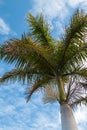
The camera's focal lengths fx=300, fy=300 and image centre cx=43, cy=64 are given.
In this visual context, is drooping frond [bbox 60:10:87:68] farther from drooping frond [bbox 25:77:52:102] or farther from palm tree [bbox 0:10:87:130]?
drooping frond [bbox 25:77:52:102]

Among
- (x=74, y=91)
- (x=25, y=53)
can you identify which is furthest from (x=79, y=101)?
(x=25, y=53)

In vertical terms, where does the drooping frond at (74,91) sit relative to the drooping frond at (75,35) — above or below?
below

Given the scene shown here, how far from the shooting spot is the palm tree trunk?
12.3m

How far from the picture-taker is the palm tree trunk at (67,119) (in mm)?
12323

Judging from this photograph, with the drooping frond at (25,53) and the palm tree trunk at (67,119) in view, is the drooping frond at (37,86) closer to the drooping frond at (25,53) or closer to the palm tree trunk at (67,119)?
the drooping frond at (25,53)

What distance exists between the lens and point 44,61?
540 inches

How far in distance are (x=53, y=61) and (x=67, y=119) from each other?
277cm

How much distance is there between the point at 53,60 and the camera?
13711 millimetres

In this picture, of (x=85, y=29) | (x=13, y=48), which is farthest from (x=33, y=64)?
(x=85, y=29)

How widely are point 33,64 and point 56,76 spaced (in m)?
1.22

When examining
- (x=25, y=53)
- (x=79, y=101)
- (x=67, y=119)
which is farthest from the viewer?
(x=79, y=101)

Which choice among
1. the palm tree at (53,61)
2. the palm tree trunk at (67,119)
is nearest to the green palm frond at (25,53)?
the palm tree at (53,61)

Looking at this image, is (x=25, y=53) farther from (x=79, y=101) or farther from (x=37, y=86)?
(x=79, y=101)

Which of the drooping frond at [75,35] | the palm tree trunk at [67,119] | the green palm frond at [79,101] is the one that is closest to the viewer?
the palm tree trunk at [67,119]
